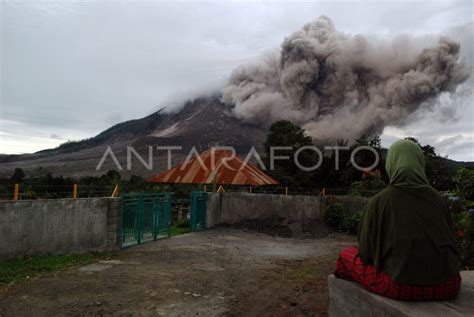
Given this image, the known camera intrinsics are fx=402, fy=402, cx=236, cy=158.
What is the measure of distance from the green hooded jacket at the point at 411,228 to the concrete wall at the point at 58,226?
5.07 metres

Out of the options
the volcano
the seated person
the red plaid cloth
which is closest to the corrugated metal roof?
the red plaid cloth

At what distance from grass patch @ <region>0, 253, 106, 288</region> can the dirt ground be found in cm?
22

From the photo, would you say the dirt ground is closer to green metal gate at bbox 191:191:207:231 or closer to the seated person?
the seated person

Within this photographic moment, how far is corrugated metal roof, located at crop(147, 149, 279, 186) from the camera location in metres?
10.8

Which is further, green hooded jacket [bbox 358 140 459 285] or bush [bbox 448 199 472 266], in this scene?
bush [bbox 448 199 472 266]

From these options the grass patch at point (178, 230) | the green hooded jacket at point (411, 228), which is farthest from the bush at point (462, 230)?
the grass patch at point (178, 230)

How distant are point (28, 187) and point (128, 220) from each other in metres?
1.93

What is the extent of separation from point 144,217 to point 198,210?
9.69 ft

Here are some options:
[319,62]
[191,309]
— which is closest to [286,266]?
[191,309]

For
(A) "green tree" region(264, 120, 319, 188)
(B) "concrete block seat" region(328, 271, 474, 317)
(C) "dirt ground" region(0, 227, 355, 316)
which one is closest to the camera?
(B) "concrete block seat" region(328, 271, 474, 317)

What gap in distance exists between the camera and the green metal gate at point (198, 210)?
1090 cm

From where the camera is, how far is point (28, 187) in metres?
7.50

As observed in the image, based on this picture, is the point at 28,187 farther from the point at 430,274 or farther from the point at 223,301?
the point at 430,274

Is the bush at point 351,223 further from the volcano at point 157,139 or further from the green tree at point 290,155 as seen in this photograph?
the volcano at point 157,139
